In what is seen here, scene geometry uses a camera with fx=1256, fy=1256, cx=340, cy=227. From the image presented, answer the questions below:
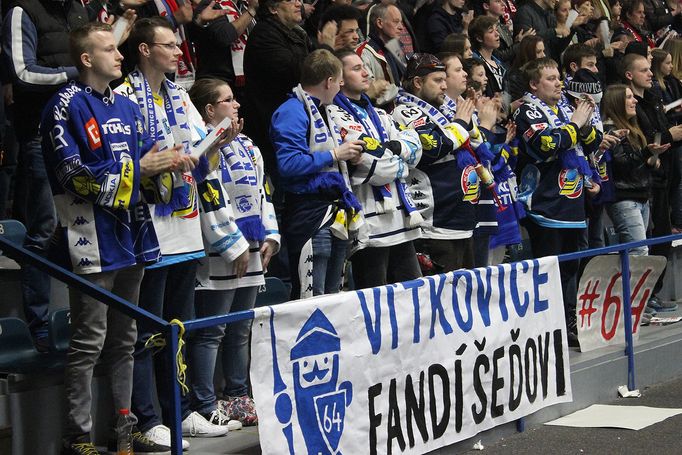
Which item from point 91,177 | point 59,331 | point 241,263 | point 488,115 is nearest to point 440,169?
point 488,115

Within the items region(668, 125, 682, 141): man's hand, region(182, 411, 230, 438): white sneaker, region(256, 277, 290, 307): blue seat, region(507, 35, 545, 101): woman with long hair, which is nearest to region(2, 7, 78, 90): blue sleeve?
region(256, 277, 290, 307): blue seat

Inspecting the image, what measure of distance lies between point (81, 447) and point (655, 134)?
262 inches

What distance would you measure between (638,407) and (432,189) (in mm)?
1926

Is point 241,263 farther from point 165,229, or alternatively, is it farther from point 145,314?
point 145,314

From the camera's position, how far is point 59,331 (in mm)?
6422

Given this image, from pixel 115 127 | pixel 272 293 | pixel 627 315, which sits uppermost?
pixel 115 127

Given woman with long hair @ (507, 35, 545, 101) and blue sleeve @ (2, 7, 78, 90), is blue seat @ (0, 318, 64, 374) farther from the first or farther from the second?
woman with long hair @ (507, 35, 545, 101)

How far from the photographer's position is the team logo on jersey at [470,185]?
8383 millimetres

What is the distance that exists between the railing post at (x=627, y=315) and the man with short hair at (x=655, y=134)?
2214 millimetres

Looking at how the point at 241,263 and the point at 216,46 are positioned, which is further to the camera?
the point at 216,46

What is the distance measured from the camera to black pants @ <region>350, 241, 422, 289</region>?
7.74m

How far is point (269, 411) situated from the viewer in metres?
5.41

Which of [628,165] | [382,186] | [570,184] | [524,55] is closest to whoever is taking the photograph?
[382,186]

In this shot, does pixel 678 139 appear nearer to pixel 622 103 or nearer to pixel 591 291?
pixel 622 103
